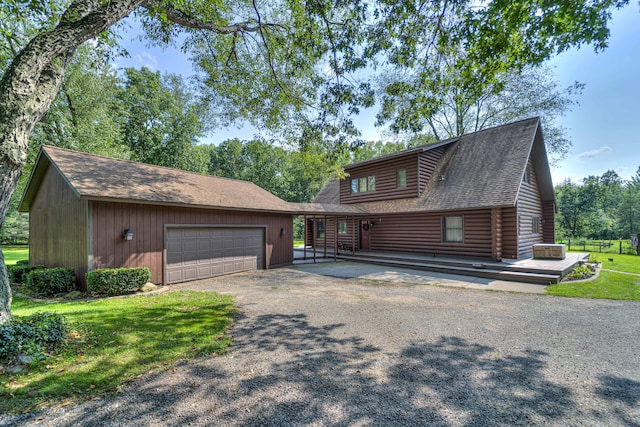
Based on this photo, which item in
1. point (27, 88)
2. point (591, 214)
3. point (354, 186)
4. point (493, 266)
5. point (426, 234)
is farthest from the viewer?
point (591, 214)

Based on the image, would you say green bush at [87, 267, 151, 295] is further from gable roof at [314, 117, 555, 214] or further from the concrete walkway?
gable roof at [314, 117, 555, 214]

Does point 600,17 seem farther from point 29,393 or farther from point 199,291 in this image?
point 199,291

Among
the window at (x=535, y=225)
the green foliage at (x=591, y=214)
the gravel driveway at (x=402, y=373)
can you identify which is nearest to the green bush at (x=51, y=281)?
the gravel driveway at (x=402, y=373)

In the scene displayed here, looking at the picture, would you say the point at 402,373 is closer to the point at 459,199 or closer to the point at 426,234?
the point at 459,199

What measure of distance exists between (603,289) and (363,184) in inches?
440

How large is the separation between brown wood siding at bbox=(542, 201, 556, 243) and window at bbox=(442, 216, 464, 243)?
20.0 ft

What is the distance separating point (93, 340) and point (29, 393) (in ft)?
4.53

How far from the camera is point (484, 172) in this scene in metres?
12.3

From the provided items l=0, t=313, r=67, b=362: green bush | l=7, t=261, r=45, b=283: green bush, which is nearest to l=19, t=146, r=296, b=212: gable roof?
l=7, t=261, r=45, b=283: green bush

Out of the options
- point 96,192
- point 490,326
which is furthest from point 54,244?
point 490,326

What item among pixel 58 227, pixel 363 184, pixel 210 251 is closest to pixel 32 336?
pixel 210 251

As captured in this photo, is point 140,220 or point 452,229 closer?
point 140,220

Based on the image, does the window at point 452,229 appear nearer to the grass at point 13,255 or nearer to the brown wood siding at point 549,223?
the brown wood siding at point 549,223

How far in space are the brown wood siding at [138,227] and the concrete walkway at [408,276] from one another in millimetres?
4508
